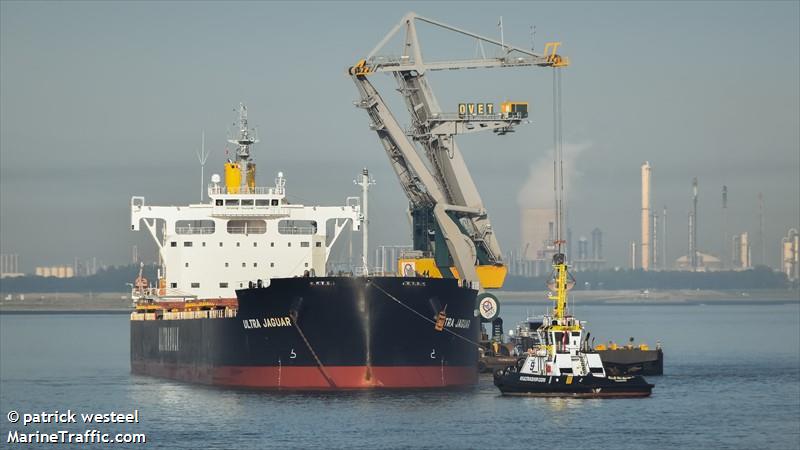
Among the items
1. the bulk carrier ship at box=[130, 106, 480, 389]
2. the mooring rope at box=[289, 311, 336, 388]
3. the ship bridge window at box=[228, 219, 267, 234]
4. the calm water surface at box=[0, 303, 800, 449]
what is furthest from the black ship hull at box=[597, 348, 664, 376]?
the mooring rope at box=[289, 311, 336, 388]

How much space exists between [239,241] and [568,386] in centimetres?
1923

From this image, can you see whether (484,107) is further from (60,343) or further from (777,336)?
(777,336)

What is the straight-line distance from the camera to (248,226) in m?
71.0

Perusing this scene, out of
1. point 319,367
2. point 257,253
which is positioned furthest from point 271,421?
point 257,253

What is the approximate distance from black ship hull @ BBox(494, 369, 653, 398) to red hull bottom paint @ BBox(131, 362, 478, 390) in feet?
7.57

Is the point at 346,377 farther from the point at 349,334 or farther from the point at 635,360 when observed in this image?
the point at 635,360

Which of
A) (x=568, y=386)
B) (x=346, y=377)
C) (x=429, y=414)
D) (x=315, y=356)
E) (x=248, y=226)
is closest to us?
(x=429, y=414)

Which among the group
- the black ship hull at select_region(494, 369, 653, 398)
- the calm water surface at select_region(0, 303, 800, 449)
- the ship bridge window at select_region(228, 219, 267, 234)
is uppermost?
the ship bridge window at select_region(228, 219, 267, 234)

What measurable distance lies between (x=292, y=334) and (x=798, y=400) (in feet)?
69.7

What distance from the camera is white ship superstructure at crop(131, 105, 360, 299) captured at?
69812mm

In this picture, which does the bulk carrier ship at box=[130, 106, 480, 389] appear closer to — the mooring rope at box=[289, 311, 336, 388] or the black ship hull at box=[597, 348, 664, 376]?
the mooring rope at box=[289, 311, 336, 388]

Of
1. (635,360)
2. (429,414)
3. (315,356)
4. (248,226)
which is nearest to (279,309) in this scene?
(315,356)

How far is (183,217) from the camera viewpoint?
73.0m

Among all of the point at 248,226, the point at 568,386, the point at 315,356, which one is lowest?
the point at 568,386
